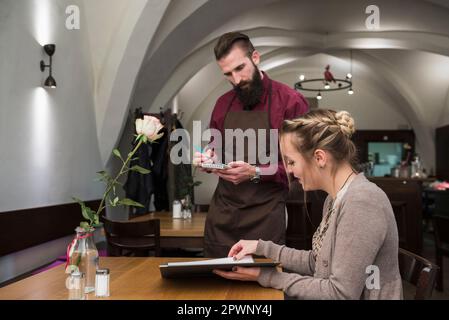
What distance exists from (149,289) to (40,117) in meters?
3.12

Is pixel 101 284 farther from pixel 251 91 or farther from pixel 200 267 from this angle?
pixel 251 91

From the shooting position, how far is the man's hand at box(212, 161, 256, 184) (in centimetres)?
190

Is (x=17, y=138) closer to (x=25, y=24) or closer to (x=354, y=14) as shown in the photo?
A: (x=25, y=24)

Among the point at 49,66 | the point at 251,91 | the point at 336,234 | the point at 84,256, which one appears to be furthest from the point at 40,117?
the point at 336,234

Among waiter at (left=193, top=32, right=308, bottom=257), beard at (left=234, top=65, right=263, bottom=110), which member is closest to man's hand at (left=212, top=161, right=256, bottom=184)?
waiter at (left=193, top=32, right=308, bottom=257)

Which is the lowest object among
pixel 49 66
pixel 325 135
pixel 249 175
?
pixel 249 175

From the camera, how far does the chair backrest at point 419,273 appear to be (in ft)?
3.99

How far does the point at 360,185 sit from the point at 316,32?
28.4ft

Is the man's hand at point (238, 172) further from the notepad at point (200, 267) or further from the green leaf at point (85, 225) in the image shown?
the green leaf at point (85, 225)

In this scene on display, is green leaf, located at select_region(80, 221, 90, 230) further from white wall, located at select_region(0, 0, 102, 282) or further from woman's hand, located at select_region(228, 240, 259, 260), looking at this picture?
white wall, located at select_region(0, 0, 102, 282)

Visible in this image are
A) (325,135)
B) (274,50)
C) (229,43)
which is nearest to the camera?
(325,135)

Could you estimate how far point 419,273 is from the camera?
136 centimetres

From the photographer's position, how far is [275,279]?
52.9 inches

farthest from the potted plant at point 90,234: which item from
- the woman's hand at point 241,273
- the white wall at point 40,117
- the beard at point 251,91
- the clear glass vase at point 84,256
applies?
the white wall at point 40,117
